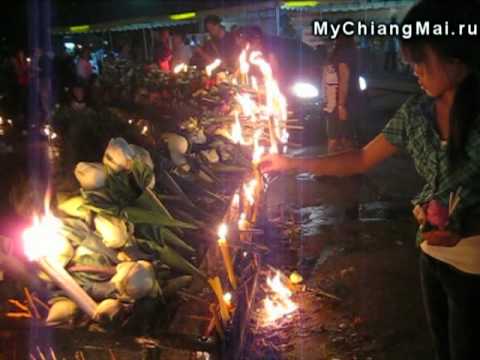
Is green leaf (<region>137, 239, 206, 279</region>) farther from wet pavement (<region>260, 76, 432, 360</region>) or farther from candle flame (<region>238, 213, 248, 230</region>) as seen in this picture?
wet pavement (<region>260, 76, 432, 360</region>)

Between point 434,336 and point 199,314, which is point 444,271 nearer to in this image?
point 434,336

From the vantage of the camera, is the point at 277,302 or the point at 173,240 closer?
the point at 173,240

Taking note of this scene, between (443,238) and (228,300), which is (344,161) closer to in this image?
(443,238)

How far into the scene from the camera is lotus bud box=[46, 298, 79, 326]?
2117mm

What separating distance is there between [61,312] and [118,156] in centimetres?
77

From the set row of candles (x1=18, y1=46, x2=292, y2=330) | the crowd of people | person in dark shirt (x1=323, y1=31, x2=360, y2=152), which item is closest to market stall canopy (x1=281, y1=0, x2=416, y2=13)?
the crowd of people

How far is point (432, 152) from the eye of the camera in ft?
7.30

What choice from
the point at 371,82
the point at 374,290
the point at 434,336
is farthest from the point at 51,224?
the point at 371,82

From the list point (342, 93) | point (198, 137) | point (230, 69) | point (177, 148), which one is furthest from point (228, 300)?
point (342, 93)

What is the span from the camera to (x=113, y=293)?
2.24 meters

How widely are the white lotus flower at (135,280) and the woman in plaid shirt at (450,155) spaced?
1.14m

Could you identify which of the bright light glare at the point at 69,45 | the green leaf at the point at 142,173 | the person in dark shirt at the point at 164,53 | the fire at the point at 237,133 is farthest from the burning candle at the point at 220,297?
the bright light glare at the point at 69,45

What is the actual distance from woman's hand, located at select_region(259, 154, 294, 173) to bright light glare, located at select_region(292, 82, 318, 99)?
8.73 metres

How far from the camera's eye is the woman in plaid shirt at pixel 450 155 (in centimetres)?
207
